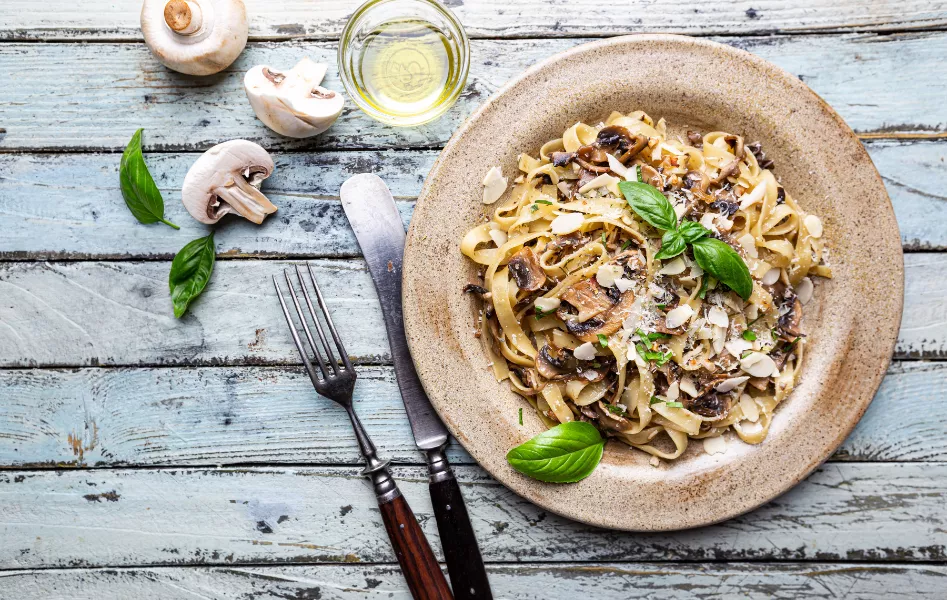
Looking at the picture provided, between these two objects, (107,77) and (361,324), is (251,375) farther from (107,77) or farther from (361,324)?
(107,77)

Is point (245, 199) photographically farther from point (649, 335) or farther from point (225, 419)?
point (649, 335)

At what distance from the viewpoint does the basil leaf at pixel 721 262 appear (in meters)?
2.21

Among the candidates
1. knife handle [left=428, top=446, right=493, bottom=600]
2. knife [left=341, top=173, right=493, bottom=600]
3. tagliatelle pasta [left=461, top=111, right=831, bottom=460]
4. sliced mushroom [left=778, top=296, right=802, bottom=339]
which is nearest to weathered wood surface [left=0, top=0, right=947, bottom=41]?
tagliatelle pasta [left=461, top=111, right=831, bottom=460]

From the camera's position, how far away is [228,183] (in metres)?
2.63

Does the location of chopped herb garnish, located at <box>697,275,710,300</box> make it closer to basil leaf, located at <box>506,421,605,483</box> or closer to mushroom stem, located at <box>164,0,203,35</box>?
basil leaf, located at <box>506,421,605,483</box>

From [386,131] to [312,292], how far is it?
0.79m

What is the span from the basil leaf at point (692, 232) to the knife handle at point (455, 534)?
1.34 m

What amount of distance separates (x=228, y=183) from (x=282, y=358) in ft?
2.61

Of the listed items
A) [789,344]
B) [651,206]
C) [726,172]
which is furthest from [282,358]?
[789,344]

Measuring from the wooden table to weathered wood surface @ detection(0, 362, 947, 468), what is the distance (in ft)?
0.03

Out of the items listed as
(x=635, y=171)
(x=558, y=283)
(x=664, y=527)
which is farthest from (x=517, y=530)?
(x=635, y=171)

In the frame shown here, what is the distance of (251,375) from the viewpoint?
2.77m

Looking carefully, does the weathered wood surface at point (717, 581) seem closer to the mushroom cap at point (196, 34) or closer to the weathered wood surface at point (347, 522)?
the weathered wood surface at point (347, 522)

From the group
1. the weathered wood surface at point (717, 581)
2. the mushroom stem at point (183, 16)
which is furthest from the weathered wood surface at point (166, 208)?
the weathered wood surface at point (717, 581)
